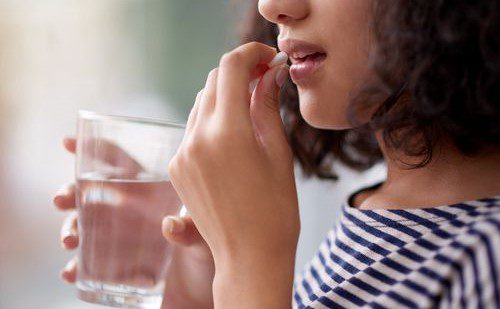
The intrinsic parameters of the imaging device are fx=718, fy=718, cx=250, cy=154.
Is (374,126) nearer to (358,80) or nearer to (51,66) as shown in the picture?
(358,80)

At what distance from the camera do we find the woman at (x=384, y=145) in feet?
2.25

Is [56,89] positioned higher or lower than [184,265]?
higher

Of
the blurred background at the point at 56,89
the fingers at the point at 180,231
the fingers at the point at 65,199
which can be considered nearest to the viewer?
the fingers at the point at 180,231

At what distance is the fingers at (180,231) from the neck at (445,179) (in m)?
0.25

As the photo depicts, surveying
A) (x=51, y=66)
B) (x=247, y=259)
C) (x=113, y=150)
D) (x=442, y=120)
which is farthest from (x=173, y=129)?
(x=51, y=66)

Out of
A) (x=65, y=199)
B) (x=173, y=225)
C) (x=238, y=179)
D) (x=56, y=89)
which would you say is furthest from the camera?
(x=56, y=89)

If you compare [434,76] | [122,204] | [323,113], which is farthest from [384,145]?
[122,204]

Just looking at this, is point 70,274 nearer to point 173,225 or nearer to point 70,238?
point 70,238

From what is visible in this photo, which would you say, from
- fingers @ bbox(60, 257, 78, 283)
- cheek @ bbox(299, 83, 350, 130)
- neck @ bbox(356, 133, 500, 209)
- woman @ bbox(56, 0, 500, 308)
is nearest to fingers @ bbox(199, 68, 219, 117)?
woman @ bbox(56, 0, 500, 308)

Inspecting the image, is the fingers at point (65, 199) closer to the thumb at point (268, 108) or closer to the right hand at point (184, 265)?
the right hand at point (184, 265)

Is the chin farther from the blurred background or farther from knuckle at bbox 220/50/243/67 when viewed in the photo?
the blurred background

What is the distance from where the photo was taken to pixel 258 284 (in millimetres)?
744

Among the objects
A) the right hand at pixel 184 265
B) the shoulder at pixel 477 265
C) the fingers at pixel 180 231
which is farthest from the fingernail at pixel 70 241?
the shoulder at pixel 477 265

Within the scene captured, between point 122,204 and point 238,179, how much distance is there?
16 centimetres
